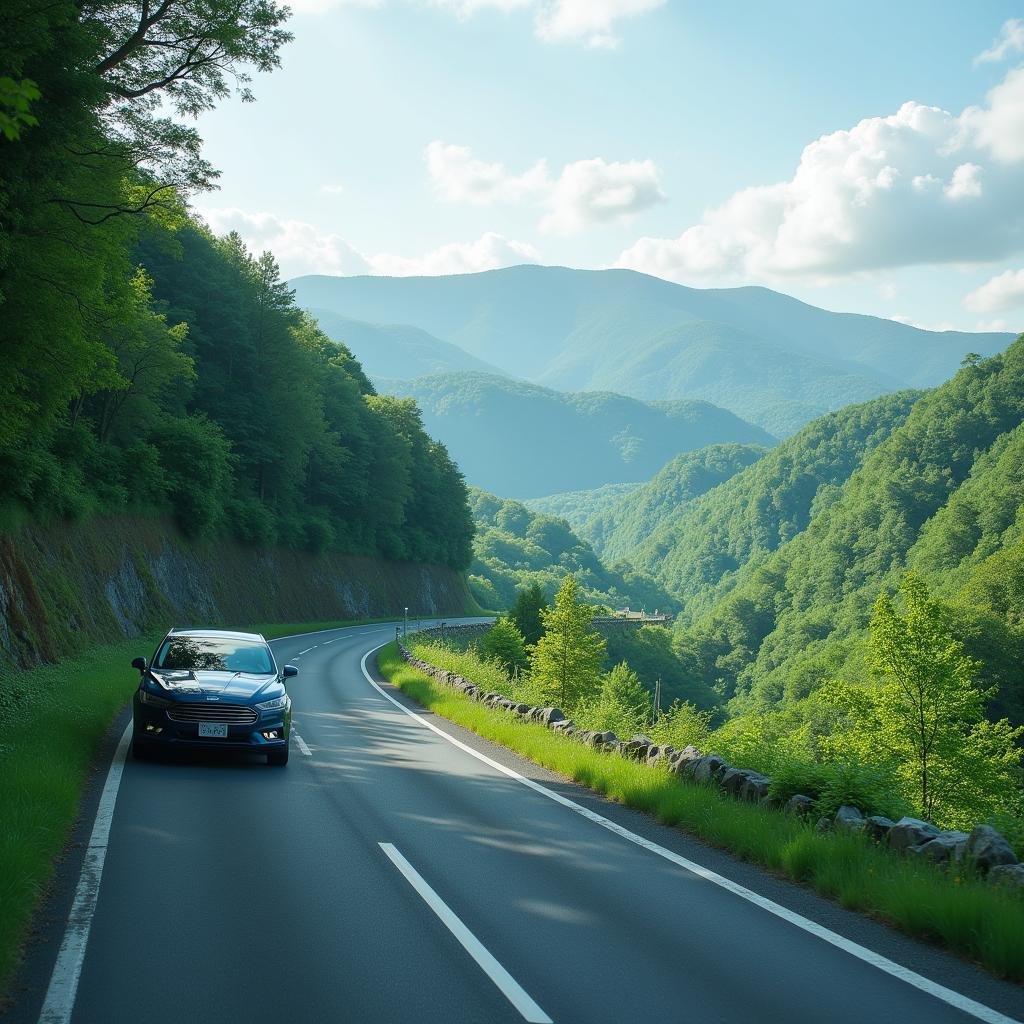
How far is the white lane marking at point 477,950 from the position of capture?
4.94 metres

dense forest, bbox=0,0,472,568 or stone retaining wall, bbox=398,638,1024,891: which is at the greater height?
dense forest, bbox=0,0,472,568

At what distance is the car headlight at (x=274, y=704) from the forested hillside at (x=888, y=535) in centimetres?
8932

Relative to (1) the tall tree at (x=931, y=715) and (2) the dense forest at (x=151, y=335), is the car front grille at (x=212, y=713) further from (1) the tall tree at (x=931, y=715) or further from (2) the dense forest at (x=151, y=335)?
(1) the tall tree at (x=931, y=715)

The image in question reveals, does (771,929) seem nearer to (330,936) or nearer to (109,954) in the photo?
(330,936)

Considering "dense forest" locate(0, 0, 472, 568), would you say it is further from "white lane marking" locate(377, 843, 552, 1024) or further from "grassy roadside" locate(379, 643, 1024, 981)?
"grassy roadside" locate(379, 643, 1024, 981)

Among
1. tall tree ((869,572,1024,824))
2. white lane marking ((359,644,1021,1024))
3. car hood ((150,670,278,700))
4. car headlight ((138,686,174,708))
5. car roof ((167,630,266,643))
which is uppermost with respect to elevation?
car roof ((167,630,266,643))

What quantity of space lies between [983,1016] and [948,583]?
95017 mm

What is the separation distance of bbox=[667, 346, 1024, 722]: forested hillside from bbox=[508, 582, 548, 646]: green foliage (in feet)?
93.1

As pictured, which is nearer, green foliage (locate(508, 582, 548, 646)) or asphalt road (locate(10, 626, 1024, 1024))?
asphalt road (locate(10, 626, 1024, 1024))

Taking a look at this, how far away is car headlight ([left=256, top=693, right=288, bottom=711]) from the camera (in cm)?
1238

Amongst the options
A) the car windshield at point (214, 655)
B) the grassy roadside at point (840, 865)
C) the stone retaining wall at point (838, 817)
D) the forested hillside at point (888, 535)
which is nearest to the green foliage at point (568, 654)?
the forested hillside at point (888, 535)

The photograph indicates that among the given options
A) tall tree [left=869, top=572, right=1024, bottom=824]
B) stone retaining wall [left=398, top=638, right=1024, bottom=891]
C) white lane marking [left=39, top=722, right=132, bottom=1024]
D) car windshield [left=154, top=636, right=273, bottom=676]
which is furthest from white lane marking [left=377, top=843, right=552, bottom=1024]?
tall tree [left=869, top=572, right=1024, bottom=824]

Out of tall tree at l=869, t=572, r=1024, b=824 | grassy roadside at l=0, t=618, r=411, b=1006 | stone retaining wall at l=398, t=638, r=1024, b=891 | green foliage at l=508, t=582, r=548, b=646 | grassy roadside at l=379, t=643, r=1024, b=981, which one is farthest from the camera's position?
green foliage at l=508, t=582, r=548, b=646

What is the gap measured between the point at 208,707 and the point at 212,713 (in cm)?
9
